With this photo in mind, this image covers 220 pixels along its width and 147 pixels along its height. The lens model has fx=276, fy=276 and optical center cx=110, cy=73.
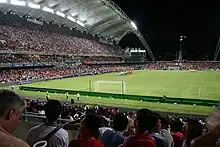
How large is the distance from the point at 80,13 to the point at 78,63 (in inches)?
682

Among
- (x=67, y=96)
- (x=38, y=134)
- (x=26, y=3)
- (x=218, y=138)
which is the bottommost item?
(x=67, y=96)

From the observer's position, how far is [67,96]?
25.6m

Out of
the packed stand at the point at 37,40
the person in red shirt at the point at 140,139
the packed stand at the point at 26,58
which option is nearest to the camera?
the person in red shirt at the point at 140,139

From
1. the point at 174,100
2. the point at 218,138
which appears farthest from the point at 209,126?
the point at 174,100

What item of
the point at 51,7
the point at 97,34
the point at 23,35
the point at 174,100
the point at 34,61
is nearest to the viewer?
the point at 174,100

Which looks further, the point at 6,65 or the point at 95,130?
the point at 6,65

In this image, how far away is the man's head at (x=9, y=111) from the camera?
7.48ft

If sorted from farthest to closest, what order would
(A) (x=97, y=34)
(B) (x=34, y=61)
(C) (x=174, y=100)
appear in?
(A) (x=97, y=34) → (B) (x=34, y=61) → (C) (x=174, y=100)

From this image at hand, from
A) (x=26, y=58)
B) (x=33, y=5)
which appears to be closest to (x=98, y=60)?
(x=33, y=5)

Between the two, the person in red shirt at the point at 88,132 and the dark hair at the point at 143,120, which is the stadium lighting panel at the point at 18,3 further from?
the dark hair at the point at 143,120

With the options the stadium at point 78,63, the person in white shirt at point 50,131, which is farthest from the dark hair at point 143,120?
the stadium at point 78,63

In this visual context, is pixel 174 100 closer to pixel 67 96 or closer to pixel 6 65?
pixel 67 96

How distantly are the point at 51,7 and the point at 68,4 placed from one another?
5.01 meters

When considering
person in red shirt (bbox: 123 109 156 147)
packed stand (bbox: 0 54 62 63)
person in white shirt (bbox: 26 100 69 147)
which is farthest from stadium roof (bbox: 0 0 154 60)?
person in red shirt (bbox: 123 109 156 147)
